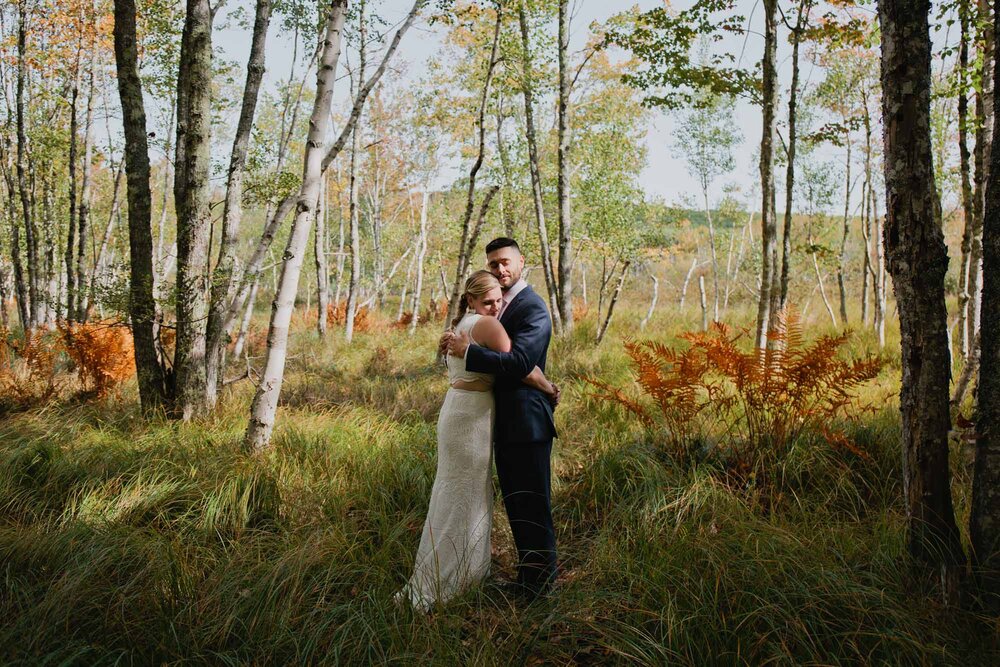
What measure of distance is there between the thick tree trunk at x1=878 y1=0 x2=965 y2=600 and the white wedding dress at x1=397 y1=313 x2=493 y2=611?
1.92 m

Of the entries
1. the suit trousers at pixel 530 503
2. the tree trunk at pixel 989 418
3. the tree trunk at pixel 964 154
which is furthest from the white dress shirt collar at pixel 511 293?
the tree trunk at pixel 964 154

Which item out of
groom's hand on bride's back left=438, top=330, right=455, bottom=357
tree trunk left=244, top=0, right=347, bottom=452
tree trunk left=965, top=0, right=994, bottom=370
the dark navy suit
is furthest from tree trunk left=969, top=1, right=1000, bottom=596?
tree trunk left=244, top=0, right=347, bottom=452

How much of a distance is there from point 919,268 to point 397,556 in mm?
2959

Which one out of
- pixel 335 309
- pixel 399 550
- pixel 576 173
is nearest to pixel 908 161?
pixel 399 550

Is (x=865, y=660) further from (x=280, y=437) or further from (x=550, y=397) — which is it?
(x=280, y=437)

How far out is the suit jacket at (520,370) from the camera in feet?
9.78

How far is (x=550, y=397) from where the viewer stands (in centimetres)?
324

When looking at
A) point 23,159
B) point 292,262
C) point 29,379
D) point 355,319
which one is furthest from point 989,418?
point 355,319

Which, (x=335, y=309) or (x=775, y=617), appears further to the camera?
(x=335, y=309)

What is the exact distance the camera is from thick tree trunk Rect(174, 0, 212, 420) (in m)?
5.53

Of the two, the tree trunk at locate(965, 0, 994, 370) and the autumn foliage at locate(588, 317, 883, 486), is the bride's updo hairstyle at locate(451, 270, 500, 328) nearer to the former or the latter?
the autumn foliage at locate(588, 317, 883, 486)

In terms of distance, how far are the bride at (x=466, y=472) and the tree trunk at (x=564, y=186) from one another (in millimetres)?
7206

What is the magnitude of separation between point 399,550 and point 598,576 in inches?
47.8

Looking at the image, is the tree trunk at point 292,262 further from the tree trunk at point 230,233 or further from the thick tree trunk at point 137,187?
the thick tree trunk at point 137,187
